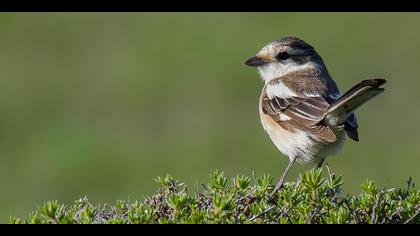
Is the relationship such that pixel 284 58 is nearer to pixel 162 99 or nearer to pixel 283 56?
pixel 283 56

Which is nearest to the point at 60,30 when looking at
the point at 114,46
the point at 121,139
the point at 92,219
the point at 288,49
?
the point at 114,46

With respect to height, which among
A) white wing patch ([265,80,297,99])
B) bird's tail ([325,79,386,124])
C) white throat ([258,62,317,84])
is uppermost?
white throat ([258,62,317,84])

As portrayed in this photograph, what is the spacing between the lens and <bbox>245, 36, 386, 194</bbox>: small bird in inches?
269

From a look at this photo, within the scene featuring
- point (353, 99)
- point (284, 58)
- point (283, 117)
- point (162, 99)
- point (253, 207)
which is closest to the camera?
point (253, 207)

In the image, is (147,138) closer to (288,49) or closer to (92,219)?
(288,49)

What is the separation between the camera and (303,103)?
7.48 m

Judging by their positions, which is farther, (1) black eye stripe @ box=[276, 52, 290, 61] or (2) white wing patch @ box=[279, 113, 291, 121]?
(1) black eye stripe @ box=[276, 52, 290, 61]

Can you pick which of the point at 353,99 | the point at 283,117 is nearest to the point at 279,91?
the point at 283,117

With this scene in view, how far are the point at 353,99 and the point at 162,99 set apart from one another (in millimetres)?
6874

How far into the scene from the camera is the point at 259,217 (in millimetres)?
4637

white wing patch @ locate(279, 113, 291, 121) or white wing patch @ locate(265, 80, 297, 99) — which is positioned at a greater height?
white wing patch @ locate(265, 80, 297, 99)

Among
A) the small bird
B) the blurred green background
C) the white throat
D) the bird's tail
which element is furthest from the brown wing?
the blurred green background

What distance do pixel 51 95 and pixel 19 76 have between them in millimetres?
844

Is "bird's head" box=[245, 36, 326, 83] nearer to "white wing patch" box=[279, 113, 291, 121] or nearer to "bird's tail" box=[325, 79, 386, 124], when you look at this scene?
"white wing patch" box=[279, 113, 291, 121]
